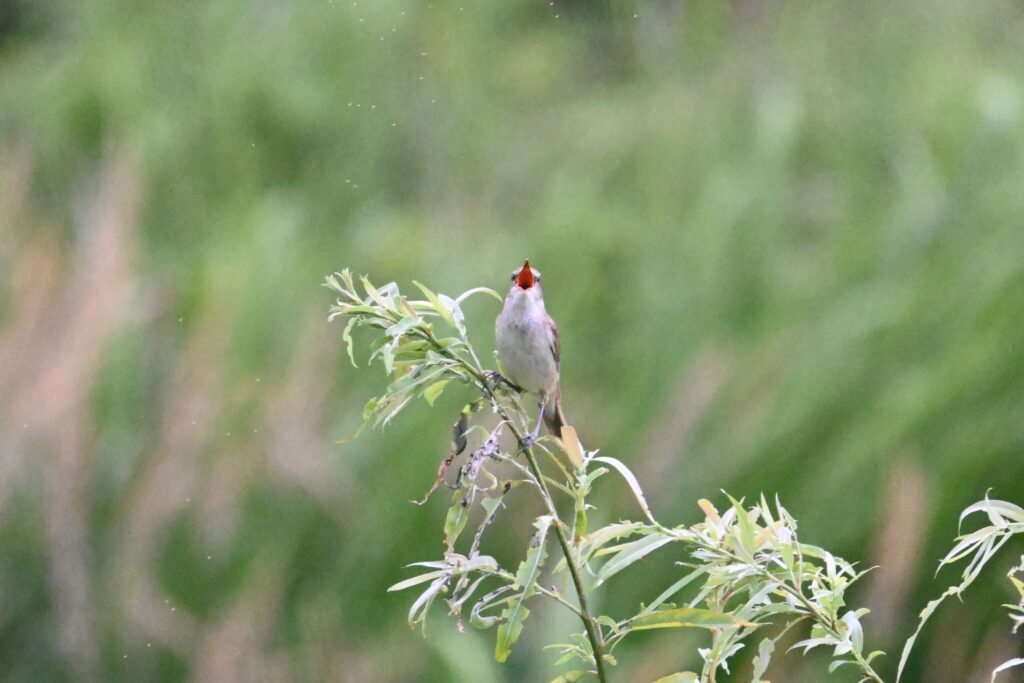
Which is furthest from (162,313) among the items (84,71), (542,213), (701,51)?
(701,51)

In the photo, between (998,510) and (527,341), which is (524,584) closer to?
(998,510)

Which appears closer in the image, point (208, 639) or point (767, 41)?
point (208, 639)

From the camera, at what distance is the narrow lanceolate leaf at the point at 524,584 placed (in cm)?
122

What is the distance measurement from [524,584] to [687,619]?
5.6 inches

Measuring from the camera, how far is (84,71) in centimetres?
580

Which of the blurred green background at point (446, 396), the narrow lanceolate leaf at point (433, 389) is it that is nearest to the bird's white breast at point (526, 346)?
the blurred green background at point (446, 396)

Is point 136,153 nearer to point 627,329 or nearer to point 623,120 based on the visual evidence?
point 627,329

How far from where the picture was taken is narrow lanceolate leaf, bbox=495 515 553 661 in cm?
122

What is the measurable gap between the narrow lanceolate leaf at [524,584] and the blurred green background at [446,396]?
1.84 meters

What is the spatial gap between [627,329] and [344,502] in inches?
41.9

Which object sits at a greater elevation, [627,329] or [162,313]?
[162,313]

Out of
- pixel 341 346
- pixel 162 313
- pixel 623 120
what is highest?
pixel 623 120

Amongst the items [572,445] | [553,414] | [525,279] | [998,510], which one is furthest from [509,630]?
[553,414]

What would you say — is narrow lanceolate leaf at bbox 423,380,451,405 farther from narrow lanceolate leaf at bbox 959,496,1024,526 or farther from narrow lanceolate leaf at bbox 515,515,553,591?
narrow lanceolate leaf at bbox 959,496,1024,526
